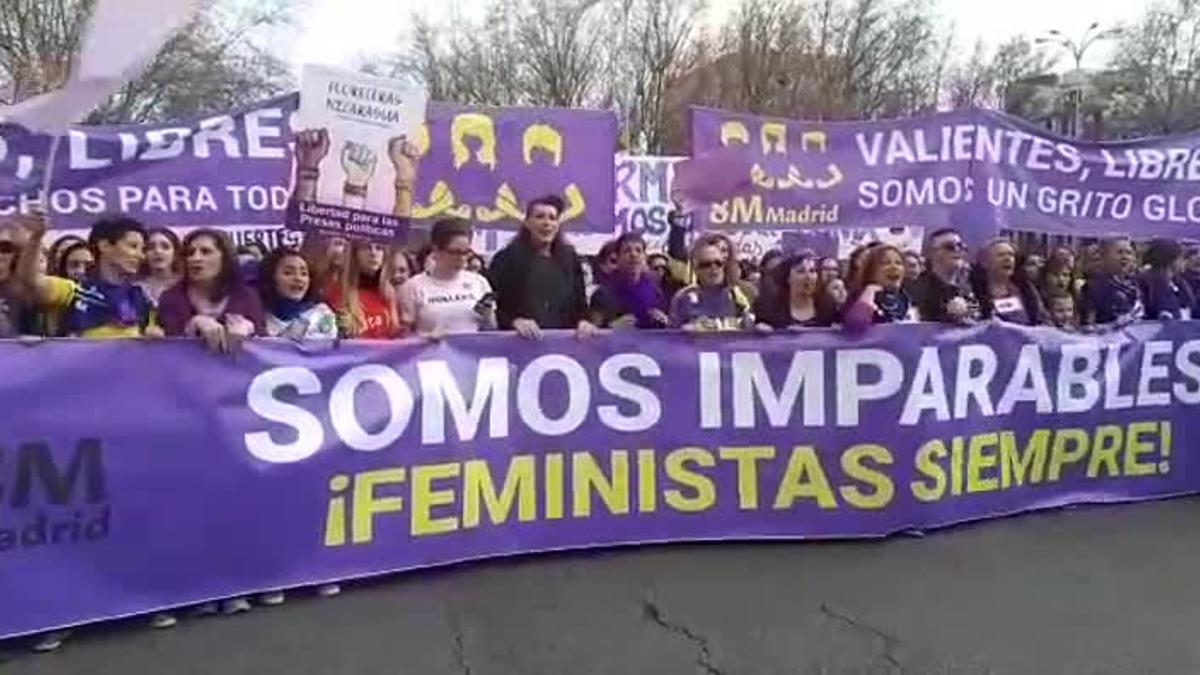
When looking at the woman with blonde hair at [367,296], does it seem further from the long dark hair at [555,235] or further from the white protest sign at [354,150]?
the long dark hair at [555,235]

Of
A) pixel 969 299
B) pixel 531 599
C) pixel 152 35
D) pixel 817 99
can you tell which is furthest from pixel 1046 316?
pixel 817 99

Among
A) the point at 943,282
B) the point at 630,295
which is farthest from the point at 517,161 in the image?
the point at 943,282

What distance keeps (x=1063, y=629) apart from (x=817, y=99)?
37.4 meters

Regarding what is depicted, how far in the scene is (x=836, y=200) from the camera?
6.77 metres

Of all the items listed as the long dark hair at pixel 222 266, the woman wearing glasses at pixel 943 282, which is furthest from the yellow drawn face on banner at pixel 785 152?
the long dark hair at pixel 222 266

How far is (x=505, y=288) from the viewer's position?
251 inches

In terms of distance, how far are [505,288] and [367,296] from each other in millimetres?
659

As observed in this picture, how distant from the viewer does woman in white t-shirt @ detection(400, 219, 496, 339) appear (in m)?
6.04

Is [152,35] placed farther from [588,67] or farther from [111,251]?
[588,67]

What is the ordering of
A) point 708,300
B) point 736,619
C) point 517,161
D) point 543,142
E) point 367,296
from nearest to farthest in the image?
point 736,619, point 367,296, point 708,300, point 543,142, point 517,161

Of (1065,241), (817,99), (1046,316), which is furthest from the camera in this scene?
(817,99)

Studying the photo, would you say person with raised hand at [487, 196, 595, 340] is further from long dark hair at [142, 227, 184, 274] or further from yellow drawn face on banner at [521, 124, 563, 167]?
long dark hair at [142, 227, 184, 274]

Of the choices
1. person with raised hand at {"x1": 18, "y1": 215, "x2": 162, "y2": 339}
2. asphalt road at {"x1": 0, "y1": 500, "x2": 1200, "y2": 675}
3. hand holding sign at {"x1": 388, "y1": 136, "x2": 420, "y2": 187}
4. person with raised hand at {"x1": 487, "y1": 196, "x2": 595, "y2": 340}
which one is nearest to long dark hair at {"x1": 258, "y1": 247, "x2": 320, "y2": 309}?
person with raised hand at {"x1": 18, "y1": 215, "x2": 162, "y2": 339}

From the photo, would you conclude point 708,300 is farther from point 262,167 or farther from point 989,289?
point 262,167
